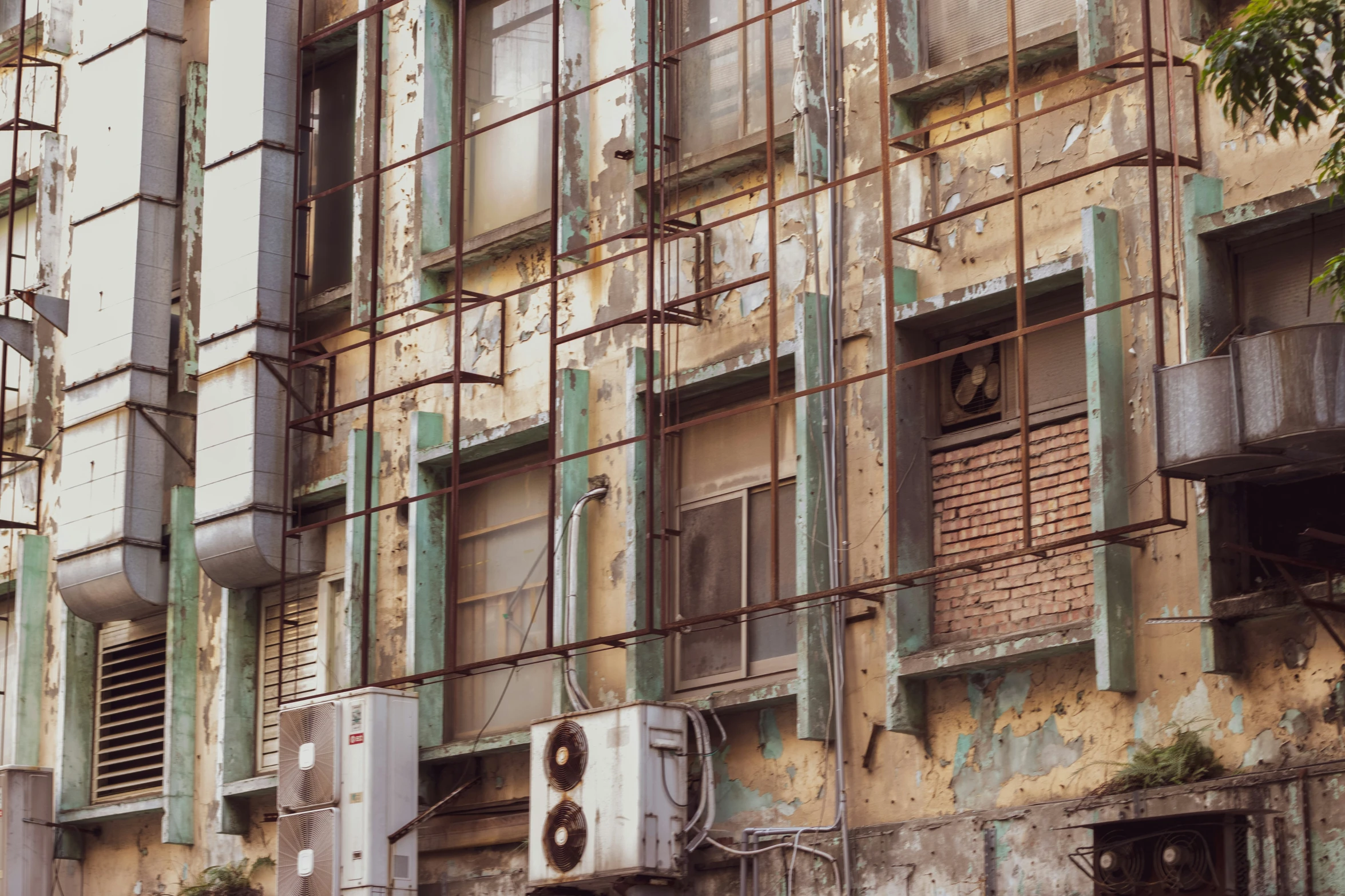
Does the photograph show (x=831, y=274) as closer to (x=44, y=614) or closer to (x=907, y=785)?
(x=907, y=785)

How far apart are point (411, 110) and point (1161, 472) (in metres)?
7.06

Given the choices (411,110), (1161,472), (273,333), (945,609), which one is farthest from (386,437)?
(1161,472)

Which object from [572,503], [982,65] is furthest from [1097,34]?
[572,503]

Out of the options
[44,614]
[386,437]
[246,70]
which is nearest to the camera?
[386,437]

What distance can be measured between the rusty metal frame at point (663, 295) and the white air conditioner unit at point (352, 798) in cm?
34

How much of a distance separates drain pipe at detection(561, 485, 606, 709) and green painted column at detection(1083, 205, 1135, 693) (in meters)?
3.39

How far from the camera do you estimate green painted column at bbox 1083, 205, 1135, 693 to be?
10.6m

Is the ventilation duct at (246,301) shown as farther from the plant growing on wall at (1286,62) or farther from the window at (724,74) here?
the plant growing on wall at (1286,62)

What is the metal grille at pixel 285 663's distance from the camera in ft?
51.5

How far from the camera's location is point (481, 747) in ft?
45.3

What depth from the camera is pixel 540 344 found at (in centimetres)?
1424

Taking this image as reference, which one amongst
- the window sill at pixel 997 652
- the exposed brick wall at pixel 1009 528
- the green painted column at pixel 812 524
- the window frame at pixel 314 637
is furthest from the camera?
the window frame at pixel 314 637

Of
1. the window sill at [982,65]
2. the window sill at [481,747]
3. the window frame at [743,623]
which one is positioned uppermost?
the window sill at [982,65]

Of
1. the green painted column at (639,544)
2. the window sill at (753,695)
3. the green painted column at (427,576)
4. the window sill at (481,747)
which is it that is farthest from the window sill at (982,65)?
the window sill at (481,747)
